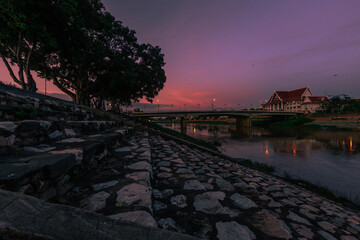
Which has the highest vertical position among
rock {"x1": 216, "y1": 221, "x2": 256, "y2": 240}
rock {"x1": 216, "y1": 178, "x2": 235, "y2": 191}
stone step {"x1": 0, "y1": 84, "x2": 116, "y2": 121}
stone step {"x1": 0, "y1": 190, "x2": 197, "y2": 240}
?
stone step {"x1": 0, "y1": 84, "x2": 116, "y2": 121}

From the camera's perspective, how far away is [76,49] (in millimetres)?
10961

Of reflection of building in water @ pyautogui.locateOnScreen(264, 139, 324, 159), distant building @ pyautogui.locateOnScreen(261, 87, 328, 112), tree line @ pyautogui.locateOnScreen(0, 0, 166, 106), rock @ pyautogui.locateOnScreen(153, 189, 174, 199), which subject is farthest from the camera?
distant building @ pyautogui.locateOnScreen(261, 87, 328, 112)

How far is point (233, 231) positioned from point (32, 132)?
9.83ft

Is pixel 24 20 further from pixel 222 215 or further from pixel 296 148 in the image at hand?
pixel 296 148

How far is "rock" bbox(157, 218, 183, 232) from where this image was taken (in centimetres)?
126

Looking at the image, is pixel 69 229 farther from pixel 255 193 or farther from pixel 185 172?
pixel 255 193

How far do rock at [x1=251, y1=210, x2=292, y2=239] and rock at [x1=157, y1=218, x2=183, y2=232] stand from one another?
849 mm

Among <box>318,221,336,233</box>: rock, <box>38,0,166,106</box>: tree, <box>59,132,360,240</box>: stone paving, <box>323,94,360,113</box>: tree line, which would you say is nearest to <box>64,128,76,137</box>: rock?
<box>59,132,360,240</box>: stone paving

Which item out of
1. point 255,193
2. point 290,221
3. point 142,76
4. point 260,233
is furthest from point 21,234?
point 142,76

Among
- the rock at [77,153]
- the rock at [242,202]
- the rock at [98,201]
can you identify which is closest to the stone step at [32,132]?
the rock at [77,153]

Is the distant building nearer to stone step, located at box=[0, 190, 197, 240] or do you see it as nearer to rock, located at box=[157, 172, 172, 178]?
rock, located at box=[157, 172, 172, 178]

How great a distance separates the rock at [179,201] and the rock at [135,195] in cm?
34

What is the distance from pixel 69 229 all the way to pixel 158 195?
1.16 metres

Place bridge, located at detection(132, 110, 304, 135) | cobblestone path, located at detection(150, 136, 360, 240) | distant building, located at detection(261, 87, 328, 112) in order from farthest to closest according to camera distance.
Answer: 1. distant building, located at detection(261, 87, 328, 112)
2. bridge, located at detection(132, 110, 304, 135)
3. cobblestone path, located at detection(150, 136, 360, 240)
